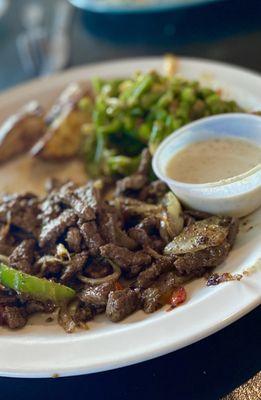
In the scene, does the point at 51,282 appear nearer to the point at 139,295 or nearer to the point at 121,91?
the point at 139,295

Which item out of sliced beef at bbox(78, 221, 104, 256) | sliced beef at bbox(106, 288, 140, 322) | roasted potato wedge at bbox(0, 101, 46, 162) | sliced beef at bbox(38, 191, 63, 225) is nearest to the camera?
sliced beef at bbox(106, 288, 140, 322)

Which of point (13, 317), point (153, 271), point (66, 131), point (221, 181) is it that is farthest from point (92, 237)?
point (66, 131)

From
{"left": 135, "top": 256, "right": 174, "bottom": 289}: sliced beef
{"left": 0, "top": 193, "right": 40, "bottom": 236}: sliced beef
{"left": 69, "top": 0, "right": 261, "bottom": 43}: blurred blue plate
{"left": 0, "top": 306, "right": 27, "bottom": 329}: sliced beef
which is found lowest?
{"left": 69, "top": 0, "right": 261, "bottom": 43}: blurred blue plate

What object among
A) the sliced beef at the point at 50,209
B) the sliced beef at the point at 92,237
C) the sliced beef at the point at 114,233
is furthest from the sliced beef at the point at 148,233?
the sliced beef at the point at 50,209

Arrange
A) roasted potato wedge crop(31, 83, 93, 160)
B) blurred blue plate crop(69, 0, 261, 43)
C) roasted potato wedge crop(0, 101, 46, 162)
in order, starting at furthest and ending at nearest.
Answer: blurred blue plate crop(69, 0, 261, 43) → roasted potato wedge crop(0, 101, 46, 162) → roasted potato wedge crop(31, 83, 93, 160)

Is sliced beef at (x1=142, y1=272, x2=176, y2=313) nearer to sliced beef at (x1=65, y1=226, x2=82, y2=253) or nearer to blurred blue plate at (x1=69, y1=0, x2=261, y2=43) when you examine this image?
sliced beef at (x1=65, y1=226, x2=82, y2=253)


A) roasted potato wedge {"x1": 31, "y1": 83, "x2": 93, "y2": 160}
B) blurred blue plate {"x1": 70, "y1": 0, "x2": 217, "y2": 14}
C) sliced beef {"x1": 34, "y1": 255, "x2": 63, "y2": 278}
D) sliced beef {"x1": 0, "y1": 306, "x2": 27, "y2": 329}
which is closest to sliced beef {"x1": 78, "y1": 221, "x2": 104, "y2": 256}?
sliced beef {"x1": 34, "y1": 255, "x2": 63, "y2": 278}

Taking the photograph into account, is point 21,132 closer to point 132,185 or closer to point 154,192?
point 132,185
